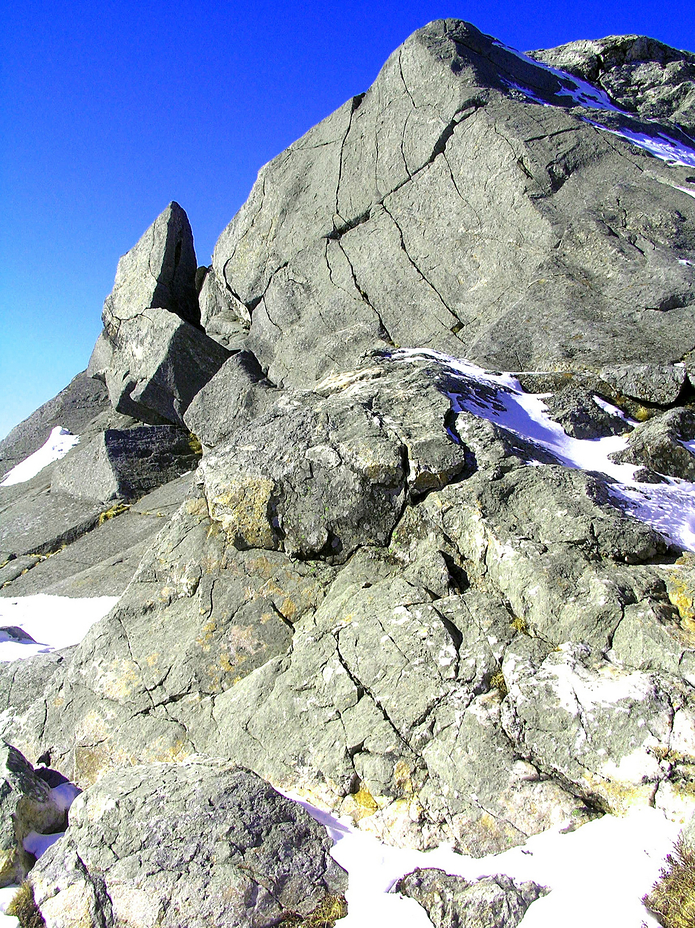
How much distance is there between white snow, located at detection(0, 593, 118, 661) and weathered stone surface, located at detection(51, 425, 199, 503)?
130 inches

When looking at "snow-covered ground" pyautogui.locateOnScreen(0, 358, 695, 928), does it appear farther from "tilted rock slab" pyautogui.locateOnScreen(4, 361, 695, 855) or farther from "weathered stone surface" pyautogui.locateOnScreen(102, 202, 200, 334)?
"weathered stone surface" pyautogui.locateOnScreen(102, 202, 200, 334)

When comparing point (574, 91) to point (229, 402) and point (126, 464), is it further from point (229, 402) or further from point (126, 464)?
point (126, 464)

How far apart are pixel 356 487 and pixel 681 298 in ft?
20.0

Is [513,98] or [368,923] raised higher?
[513,98]

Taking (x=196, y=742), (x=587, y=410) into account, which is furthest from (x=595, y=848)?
(x=587, y=410)

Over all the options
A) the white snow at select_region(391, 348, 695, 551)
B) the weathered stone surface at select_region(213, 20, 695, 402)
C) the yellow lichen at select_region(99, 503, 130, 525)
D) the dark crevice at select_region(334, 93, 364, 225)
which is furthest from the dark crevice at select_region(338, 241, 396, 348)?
the yellow lichen at select_region(99, 503, 130, 525)

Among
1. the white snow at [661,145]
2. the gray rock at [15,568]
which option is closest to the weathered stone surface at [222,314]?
the gray rock at [15,568]

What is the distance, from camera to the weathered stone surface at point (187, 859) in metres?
4.07

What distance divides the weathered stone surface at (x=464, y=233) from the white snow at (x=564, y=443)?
126 centimetres

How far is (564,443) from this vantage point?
776cm

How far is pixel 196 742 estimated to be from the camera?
6.03 metres

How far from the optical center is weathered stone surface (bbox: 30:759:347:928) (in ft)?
13.4

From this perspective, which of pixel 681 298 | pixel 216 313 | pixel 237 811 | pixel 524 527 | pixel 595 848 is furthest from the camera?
pixel 216 313

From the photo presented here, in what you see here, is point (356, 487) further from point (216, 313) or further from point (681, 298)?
point (216, 313)
